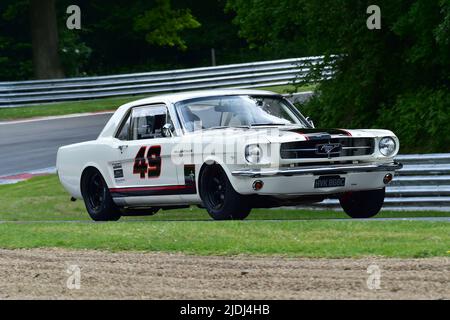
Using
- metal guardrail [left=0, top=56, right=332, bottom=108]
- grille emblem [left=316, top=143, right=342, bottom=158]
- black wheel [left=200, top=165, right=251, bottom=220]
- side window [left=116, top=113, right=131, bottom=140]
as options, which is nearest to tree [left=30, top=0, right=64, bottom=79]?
metal guardrail [left=0, top=56, right=332, bottom=108]

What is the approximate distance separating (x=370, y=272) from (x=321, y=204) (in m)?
6.97

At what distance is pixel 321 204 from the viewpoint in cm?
1653

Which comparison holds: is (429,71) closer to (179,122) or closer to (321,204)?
(321,204)

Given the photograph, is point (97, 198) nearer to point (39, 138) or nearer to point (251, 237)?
point (251, 237)

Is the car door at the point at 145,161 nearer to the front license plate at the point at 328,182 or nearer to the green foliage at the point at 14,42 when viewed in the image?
the front license plate at the point at 328,182

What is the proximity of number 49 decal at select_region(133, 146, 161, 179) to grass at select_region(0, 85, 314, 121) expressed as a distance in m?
18.8

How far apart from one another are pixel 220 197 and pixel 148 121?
5.89 ft

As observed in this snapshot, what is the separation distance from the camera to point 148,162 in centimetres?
A: 1488

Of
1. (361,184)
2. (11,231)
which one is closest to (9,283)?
(11,231)

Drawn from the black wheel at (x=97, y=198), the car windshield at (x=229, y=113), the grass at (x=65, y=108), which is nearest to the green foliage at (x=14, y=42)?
the grass at (x=65, y=108)

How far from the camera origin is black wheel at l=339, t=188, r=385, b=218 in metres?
14.6

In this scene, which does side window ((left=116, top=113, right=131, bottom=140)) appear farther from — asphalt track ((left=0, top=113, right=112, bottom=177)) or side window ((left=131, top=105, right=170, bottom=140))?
asphalt track ((left=0, top=113, right=112, bottom=177))
